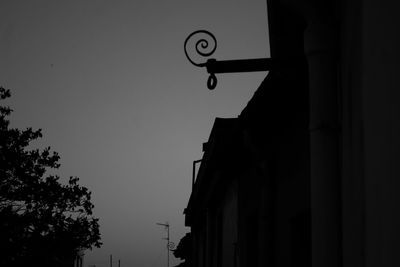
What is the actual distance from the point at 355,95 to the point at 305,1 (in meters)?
0.74

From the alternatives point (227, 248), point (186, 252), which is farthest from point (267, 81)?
point (186, 252)

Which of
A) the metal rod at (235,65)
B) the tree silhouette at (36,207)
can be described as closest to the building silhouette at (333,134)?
the metal rod at (235,65)

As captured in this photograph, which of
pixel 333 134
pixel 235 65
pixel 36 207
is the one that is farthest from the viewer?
pixel 36 207

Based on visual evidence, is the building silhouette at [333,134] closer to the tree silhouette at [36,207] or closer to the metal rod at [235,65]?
the metal rod at [235,65]

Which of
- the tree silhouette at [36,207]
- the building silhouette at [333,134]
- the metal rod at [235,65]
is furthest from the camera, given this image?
the tree silhouette at [36,207]

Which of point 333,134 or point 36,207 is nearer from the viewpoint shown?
point 333,134

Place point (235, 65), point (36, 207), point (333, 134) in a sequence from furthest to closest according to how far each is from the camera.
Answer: point (36, 207)
point (235, 65)
point (333, 134)

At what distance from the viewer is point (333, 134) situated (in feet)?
12.0

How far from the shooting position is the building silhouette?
262 cm

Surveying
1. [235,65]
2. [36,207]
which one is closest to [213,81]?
[235,65]

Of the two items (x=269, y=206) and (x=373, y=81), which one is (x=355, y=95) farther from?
(x=269, y=206)

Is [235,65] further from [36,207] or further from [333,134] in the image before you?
[36,207]

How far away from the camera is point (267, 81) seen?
5910 mm

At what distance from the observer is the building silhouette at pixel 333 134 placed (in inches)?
103
